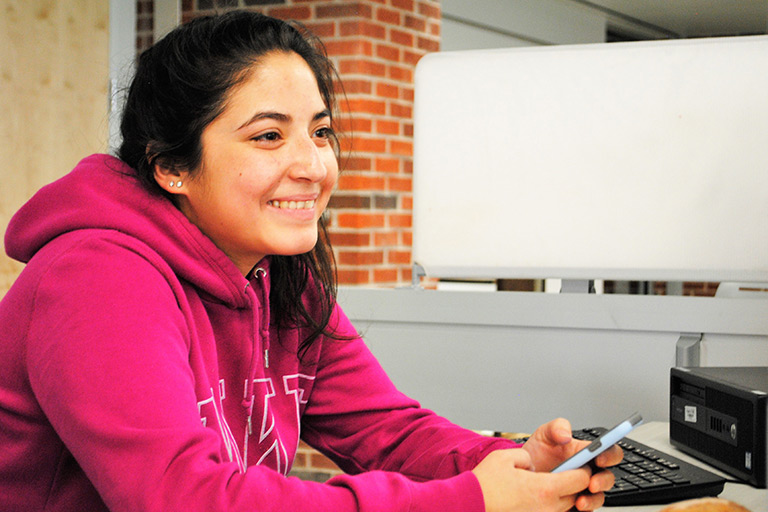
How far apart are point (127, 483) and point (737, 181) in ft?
3.35

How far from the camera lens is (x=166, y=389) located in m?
0.67

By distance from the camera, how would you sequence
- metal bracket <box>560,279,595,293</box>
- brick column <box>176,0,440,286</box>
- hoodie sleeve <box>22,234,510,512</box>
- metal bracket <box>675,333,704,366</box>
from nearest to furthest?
hoodie sleeve <box>22,234,510,512</box> < metal bracket <box>675,333,704,366</box> < metal bracket <box>560,279,595,293</box> < brick column <box>176,0,440,286</box>

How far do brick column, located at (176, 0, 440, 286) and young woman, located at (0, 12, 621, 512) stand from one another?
187 cm

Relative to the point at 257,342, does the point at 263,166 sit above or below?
above

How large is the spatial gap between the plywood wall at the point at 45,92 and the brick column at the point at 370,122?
511 mm

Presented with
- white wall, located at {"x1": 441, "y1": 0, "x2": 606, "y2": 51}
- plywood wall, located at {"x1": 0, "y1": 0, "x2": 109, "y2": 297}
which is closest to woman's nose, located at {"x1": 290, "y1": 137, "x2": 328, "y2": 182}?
plywood wall, located at {"x1": 0, "y1": 0, "x2": 109, "y2": 297}

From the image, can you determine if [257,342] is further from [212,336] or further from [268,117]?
[268,117]

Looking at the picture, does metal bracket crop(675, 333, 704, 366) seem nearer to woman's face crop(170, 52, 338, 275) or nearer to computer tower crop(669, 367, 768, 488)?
computer tower crop(669, 367, 768, 488)

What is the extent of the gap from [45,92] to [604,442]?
259cm

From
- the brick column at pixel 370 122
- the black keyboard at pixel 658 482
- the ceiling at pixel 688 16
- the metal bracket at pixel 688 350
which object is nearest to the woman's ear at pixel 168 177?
the black keyboard at pixel 658 482

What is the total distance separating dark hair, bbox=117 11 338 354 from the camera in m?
0.90

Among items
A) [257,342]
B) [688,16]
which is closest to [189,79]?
[257,342]

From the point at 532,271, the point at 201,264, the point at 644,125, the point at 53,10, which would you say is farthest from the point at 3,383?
the point at 53,10

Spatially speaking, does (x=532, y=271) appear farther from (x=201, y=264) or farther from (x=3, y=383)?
(x=3, y=383)
